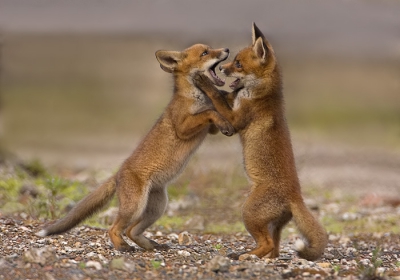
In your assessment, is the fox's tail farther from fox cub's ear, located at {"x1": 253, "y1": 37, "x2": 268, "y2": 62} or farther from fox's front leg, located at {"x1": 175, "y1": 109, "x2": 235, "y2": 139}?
fox cub's ear, located at {"x1": 253, "y1": 37, "x2": 268, "y2": 62}

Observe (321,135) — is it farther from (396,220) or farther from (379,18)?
(379,18)

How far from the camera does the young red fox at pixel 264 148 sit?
1004 centimetres

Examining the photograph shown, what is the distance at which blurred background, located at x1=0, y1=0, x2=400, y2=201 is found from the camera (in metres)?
22.7

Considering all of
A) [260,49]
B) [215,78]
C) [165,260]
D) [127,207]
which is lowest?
[165,260]

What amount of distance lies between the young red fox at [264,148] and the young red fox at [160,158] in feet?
0.72

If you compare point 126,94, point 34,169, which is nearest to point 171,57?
point 34,169

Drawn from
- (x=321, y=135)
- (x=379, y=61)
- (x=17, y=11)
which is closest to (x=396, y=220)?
(x=321, y=135)

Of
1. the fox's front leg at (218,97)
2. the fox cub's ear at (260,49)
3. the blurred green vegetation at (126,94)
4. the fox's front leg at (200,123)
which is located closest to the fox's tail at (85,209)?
the fox's front leg at (200,123)

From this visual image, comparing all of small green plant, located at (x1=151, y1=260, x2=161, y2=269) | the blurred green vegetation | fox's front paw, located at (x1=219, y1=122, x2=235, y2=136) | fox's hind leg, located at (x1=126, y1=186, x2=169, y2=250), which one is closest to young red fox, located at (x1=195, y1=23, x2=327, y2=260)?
fox's front paw, located at (x1=219, y1=122, x2=235, y2=136)

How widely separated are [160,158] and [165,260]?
1.57m

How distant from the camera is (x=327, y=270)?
9508mm

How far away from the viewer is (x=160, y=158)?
35.5 feet

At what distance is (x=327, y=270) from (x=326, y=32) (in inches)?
1658

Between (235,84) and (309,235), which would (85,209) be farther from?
(309,235)
